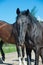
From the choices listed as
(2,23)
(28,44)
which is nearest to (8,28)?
(2,23)

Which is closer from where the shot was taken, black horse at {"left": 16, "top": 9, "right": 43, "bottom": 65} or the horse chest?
black horse at {"left": 16, "top": 9, "right": 43, "bottom": 65}

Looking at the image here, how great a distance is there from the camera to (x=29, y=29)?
7535 mm

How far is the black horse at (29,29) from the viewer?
285 inches

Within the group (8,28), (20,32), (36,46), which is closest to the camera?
(20,32)

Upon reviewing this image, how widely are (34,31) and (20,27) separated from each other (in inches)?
23.8

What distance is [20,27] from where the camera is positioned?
284 inches

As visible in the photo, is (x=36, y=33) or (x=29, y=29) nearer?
(x=29, y=29)

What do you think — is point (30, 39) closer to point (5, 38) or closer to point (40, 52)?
point (40, 52)

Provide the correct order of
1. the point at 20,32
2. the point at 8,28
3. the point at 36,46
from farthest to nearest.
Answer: the point at 8,28 → the point at 36,46 → the point at 20,32

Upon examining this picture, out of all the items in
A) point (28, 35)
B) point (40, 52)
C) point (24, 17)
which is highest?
point (24, 17)

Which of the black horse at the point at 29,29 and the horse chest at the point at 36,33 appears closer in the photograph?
the black horse at the point at 29,29

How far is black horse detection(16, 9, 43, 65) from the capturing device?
23.7 ft

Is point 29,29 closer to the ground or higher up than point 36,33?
higher up

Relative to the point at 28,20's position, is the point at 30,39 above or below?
below
